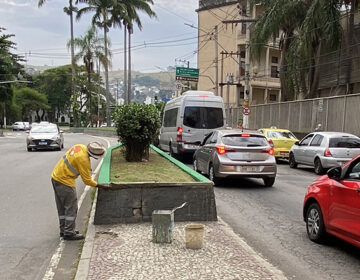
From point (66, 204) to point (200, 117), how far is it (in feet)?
36.7

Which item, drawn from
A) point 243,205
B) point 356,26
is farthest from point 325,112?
point 243,205

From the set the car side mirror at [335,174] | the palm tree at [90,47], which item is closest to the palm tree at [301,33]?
the car side mirror at [335,174]

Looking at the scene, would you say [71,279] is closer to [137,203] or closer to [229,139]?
[137,203]

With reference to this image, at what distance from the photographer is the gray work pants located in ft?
18.7

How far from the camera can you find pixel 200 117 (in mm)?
16469

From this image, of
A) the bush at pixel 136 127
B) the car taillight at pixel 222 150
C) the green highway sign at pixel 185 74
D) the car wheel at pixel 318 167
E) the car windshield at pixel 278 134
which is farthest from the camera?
the green highway sign at pixel 185 74

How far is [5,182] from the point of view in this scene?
1111 cm

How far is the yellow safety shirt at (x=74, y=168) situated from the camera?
5617 mm

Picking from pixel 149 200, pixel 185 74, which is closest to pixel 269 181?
pixel 149 200

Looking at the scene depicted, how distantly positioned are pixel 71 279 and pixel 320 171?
11398 mm

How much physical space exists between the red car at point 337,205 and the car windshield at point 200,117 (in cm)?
1054

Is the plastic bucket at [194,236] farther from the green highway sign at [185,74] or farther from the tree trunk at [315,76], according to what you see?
the green highway sign at [185,74]

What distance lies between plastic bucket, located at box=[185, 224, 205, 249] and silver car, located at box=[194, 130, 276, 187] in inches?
200

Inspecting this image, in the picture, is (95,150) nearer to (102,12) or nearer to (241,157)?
(241,157)
